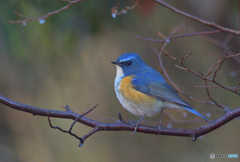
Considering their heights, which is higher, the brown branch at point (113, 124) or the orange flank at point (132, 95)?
the orange flank at point (132, 95)

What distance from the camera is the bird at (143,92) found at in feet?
11.4

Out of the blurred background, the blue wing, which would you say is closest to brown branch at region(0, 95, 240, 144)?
the blue wing

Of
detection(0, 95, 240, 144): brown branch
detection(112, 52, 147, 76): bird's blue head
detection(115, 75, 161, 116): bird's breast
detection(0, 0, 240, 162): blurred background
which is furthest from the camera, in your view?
detection(0, 0, 240, 162): blurred background

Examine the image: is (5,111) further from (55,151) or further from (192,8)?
(192,8)

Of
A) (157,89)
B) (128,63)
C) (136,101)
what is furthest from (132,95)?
(128,63)

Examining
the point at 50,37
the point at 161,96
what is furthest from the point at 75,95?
the point at 161,96

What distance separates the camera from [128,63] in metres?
3.93

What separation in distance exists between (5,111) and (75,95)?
3.79ft

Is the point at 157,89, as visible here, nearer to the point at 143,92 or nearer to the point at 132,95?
the point at 143,92

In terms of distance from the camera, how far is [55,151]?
17.5 feet

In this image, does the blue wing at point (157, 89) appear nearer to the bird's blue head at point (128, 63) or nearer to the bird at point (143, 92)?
the bird at point (143, 92)

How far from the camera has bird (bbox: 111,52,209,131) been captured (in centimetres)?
347

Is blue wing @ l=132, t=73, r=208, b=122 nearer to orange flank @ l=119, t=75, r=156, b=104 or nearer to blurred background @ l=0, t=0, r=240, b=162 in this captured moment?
orange flank @ l=119, t=75, r=156, b=104

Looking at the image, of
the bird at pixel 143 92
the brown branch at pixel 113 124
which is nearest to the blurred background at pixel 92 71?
the bird at pixel 143 92
